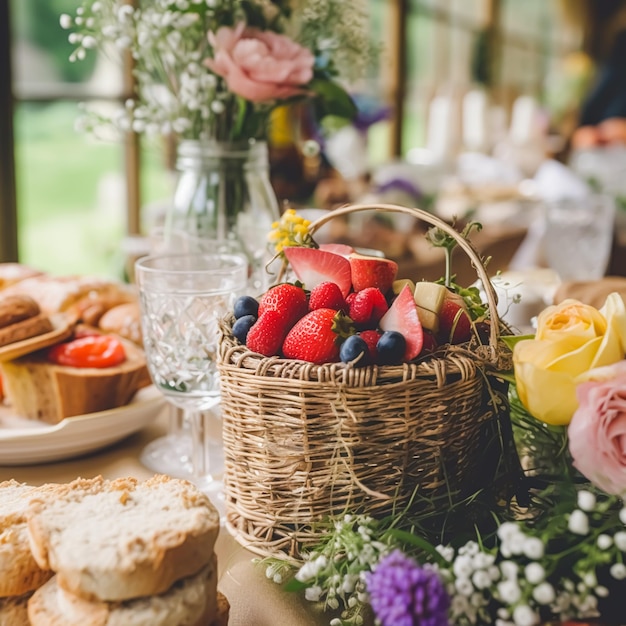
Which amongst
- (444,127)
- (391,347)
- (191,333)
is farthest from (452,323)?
(444,127)

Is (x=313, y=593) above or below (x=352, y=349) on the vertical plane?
below

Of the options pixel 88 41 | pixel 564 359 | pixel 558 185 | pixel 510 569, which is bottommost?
pixel 510 569

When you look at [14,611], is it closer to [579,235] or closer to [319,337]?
[319,337]

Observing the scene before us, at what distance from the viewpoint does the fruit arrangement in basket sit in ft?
2.17

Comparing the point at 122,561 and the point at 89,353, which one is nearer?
the point at 122,561

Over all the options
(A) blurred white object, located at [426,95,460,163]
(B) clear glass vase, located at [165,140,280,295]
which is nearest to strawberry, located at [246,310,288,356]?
(B) clear glass vase, located at [165,140,280,295]

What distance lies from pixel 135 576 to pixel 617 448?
35 centimetres

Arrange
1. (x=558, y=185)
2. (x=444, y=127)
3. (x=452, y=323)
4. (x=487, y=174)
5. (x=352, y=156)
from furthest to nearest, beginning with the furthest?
(x=444, y=127), (x=487, y=174), (x=352, y=156), (x=558, y=185), (x=452, y=323)

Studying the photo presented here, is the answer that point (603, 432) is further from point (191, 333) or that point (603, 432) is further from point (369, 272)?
point (191, 333)

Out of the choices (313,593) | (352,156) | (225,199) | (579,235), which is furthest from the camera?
(352,156)

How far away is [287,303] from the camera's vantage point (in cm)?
71

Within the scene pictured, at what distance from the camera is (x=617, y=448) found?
1.90 feet

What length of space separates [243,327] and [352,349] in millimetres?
118

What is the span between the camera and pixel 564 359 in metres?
0.62
